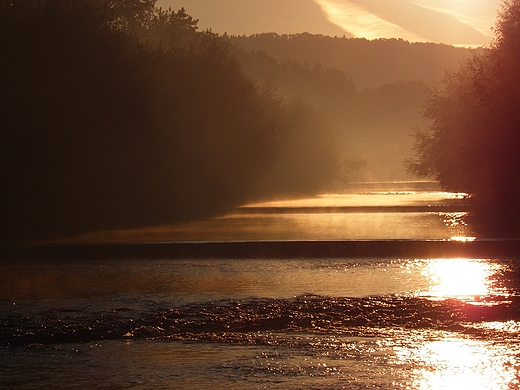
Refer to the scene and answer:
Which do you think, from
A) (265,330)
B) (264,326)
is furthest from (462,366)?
(264,326)

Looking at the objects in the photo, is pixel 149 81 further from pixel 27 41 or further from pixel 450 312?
pixel 450 312

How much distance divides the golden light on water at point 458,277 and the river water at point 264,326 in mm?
21

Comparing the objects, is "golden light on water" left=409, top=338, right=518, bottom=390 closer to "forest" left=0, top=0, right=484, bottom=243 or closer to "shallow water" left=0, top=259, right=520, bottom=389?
"shallow water" left=0, top=259, right=520, bottom=389

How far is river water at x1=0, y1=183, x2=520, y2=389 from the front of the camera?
722 cm

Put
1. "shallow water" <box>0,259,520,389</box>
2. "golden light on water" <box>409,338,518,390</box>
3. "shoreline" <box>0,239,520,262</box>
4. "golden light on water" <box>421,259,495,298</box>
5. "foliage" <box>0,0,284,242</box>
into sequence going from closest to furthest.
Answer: "golden light on water" <box>409,338,518,390</box>
"shallow water" <box>0,259,520,389</box>
"golden light on water" <box>421,259,495,298</box>
"shoreline" <box>0,239,520,262</box>
"foliage" <box>0,0,284,242</box>

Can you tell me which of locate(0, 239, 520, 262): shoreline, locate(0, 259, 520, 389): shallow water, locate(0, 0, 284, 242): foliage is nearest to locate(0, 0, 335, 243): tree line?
locate(0, 0, 284, 242): foliage

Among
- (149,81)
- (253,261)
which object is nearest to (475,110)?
(149,81)

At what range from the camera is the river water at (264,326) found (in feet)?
23.7

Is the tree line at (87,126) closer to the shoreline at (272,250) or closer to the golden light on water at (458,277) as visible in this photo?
the shoreline at (272,250)

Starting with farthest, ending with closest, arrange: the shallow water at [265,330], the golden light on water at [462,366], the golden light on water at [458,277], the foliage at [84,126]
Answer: the foliage at [84,126]
the golden light on water at [458,277]
the shallow water at [265,330]
the golden light on water at [462,366]

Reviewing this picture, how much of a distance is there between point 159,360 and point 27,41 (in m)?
26.2

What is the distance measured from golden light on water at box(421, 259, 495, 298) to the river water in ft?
0.07

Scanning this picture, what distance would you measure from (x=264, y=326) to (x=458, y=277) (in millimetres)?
5521

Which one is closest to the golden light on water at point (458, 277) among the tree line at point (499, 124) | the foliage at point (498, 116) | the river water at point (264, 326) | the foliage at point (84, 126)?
the river water at point (264, 326)
